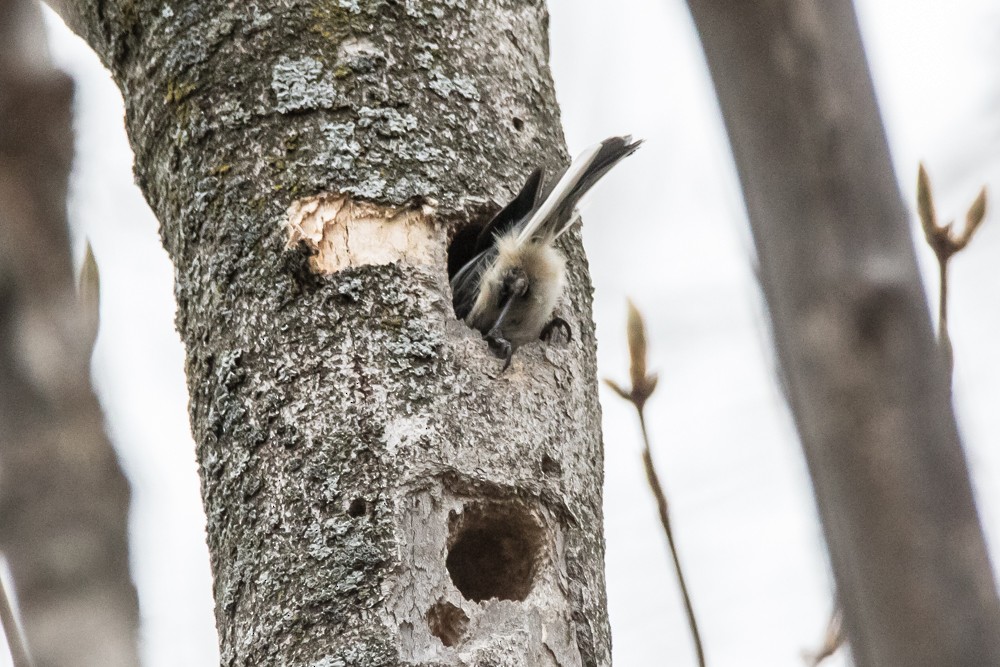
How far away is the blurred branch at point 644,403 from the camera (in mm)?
1355

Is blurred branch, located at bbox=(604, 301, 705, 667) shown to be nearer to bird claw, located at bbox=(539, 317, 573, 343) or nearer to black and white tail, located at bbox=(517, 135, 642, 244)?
bird claw, located at bbox=(539, 317, 573, 343)

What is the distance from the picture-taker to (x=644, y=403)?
1550 millimetres

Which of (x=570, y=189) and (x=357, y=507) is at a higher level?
(x=570, y=189)

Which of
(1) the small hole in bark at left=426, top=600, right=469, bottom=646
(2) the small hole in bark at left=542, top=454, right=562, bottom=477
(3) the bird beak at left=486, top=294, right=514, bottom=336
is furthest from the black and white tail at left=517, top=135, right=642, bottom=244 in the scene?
(1) the small hole in bark at left=426, top=600, right=469, bottom=646

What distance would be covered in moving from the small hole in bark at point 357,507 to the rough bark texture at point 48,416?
696mm

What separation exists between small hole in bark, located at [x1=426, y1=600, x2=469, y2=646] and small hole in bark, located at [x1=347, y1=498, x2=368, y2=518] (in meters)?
0.15

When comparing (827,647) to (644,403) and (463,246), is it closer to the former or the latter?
(644,403)

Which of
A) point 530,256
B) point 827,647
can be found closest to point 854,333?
point 827,647

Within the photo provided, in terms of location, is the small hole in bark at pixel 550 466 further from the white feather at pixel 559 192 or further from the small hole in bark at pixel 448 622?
the white feather at pixel 559 192

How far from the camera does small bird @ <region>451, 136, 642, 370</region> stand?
191 cm

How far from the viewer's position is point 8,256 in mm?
2430

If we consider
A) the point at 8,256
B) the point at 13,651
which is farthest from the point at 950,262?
the point at 8,256

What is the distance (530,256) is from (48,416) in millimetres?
944

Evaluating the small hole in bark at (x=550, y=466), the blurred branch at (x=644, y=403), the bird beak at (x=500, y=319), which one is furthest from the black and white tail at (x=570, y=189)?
the small hole in bark at (x=550, y=466)
